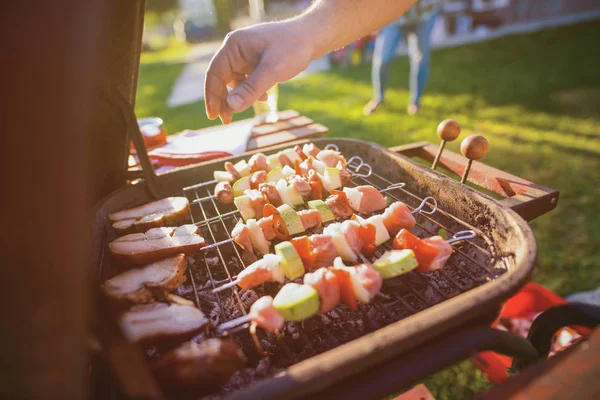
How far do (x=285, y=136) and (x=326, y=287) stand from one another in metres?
2.18

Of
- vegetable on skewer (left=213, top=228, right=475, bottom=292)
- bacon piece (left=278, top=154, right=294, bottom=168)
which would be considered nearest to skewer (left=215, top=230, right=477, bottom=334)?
vegetable on skewer (left=213, top=228, right=475, bottom=292)

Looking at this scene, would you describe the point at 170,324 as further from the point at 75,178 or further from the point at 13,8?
the point at 13,8

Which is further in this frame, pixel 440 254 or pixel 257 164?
pixel 257 164

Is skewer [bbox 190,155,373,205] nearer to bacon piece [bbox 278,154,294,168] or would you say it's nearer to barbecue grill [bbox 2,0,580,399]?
barbecue grill [bbox 2,0,580,399]

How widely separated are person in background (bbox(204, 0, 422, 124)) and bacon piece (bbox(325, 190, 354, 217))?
2.35ft

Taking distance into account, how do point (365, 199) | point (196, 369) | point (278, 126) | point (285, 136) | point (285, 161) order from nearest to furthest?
point (196, 369), point (365, 199), point (285, 161), point (285, 136), point (278, 126)

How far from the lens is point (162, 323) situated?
1.42 m

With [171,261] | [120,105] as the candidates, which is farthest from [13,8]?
[120,105]

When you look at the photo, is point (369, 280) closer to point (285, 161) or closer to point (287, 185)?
point (287, 185)

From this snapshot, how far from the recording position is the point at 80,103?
789 mm

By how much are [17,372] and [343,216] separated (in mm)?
1681

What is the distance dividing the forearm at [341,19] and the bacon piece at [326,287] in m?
1.44

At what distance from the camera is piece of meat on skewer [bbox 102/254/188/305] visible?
1530 mm

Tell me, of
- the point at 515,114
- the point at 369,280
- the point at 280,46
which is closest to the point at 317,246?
the point at 369,280
